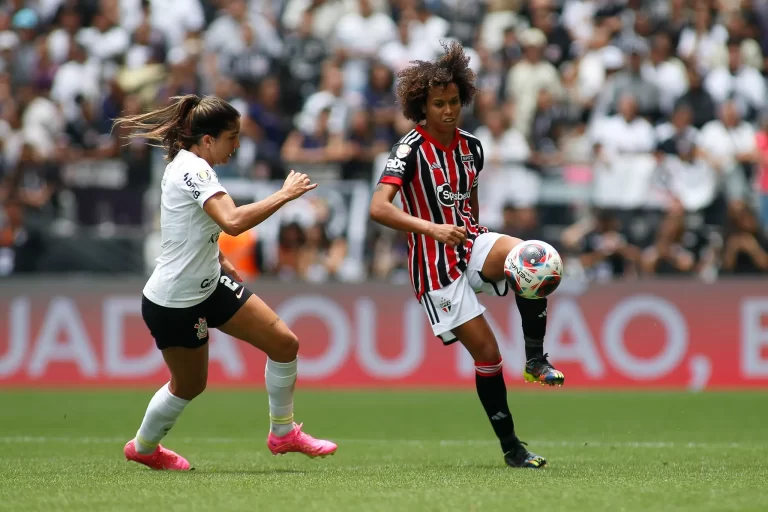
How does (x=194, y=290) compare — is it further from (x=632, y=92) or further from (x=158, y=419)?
(x=632, y=92)

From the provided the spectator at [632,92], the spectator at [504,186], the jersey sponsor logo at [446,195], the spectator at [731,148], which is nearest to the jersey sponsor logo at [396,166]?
the jersey sponsor logo at [446,195]

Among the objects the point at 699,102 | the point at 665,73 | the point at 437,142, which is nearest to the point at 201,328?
the point at 437,142

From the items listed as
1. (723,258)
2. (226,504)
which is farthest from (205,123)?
(723,258)

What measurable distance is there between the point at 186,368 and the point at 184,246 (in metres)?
0.72

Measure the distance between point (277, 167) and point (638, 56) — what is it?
519 cm

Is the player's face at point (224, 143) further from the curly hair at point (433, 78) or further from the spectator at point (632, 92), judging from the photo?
the spectator at point (632, 92)

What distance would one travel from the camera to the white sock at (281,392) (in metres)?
7.12

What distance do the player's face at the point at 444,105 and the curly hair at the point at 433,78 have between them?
0.13 ft

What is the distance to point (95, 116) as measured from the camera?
16375mm

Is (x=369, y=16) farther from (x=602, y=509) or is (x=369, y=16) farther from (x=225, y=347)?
(x=602, y=509)

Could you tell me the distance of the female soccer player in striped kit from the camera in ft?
23.4

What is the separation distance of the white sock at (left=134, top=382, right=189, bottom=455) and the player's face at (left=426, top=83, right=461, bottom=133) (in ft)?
7.45

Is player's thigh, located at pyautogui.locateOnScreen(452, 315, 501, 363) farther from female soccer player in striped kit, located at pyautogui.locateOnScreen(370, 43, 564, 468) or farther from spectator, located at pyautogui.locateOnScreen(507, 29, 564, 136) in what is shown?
spectator, located at pyautogui.locateOnScreen(507, 29, 564, 136)

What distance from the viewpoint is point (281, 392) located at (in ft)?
23.4
